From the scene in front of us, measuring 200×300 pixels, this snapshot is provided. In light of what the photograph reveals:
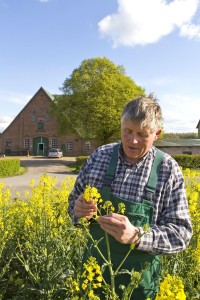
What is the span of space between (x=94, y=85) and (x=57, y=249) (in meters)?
28.0

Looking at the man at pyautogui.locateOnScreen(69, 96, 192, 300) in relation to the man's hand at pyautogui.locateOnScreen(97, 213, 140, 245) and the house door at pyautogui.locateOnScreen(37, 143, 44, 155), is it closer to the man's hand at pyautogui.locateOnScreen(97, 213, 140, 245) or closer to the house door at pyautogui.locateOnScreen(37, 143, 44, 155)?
the man's hand at pyautogui.locateOnScreen(97, 213, 140, 245)

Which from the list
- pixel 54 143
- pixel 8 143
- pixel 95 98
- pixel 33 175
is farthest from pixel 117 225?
pixel 8 143

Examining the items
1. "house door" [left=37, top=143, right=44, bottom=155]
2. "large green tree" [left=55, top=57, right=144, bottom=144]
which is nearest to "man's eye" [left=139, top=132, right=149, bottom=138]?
"large green tree" [left=55, top=57, right=144, bottom=144]

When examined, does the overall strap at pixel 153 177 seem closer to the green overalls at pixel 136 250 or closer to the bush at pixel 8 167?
the green overalls at pixel 136 250

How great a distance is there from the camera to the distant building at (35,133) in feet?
141

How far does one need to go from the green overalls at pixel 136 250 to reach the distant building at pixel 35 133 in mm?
41028

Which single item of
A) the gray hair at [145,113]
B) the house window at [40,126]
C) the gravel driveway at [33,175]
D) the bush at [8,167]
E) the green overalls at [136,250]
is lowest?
the gravel driveway at [33,175]

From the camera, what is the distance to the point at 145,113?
6.23 feet

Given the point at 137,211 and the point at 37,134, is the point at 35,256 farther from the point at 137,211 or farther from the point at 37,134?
the point at 37,134

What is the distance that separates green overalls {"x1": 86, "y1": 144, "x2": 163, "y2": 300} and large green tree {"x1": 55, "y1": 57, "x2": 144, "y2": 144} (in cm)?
2656

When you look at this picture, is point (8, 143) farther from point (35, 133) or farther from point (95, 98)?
point (95, 98)

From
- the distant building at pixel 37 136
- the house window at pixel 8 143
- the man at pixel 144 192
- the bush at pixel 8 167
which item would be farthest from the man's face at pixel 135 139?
the house window at pixel 8 143

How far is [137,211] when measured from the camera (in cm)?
192

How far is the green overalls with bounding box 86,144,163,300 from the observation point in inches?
75.0
